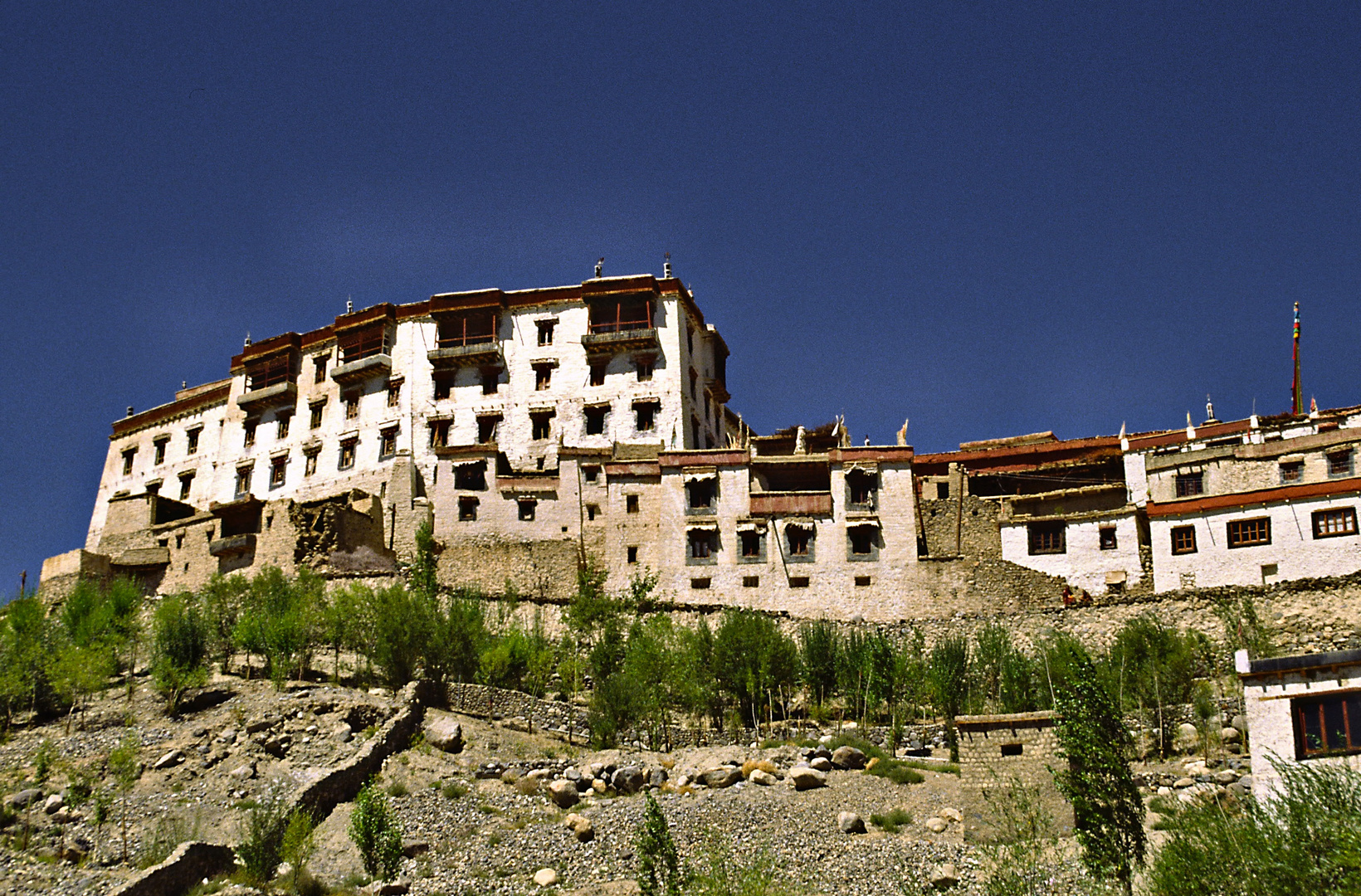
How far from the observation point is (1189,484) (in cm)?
5181

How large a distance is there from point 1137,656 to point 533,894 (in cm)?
2179

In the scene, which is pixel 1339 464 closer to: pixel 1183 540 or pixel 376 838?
pixel 1183 540

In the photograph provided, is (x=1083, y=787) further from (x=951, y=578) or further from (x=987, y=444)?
(x=987, y=444)

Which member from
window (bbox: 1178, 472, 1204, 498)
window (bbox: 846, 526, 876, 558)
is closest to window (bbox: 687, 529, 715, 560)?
window (bbox: 846, 526, 876, 558)

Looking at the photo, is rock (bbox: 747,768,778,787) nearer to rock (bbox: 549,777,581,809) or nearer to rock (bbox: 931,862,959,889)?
rock (bbox: 549,777,581,809)

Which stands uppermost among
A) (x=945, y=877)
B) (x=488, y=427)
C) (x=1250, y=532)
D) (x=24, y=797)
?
(x=488, y=427)

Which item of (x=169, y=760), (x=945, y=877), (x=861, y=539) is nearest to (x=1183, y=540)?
(x=861, y=539)

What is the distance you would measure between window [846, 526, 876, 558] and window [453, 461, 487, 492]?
653 inches

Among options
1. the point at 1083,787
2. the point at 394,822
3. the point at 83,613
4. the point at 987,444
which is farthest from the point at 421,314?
the point at 1083,787

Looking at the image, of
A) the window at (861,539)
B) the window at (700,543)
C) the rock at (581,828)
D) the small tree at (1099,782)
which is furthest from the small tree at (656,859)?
the window at (861,539)

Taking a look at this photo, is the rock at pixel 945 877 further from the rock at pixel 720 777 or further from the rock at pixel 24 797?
the rock at pixel 24 797

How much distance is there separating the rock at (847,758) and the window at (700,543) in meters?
18.0

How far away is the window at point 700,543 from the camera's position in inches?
2130

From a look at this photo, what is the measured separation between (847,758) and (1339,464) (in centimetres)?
2451
